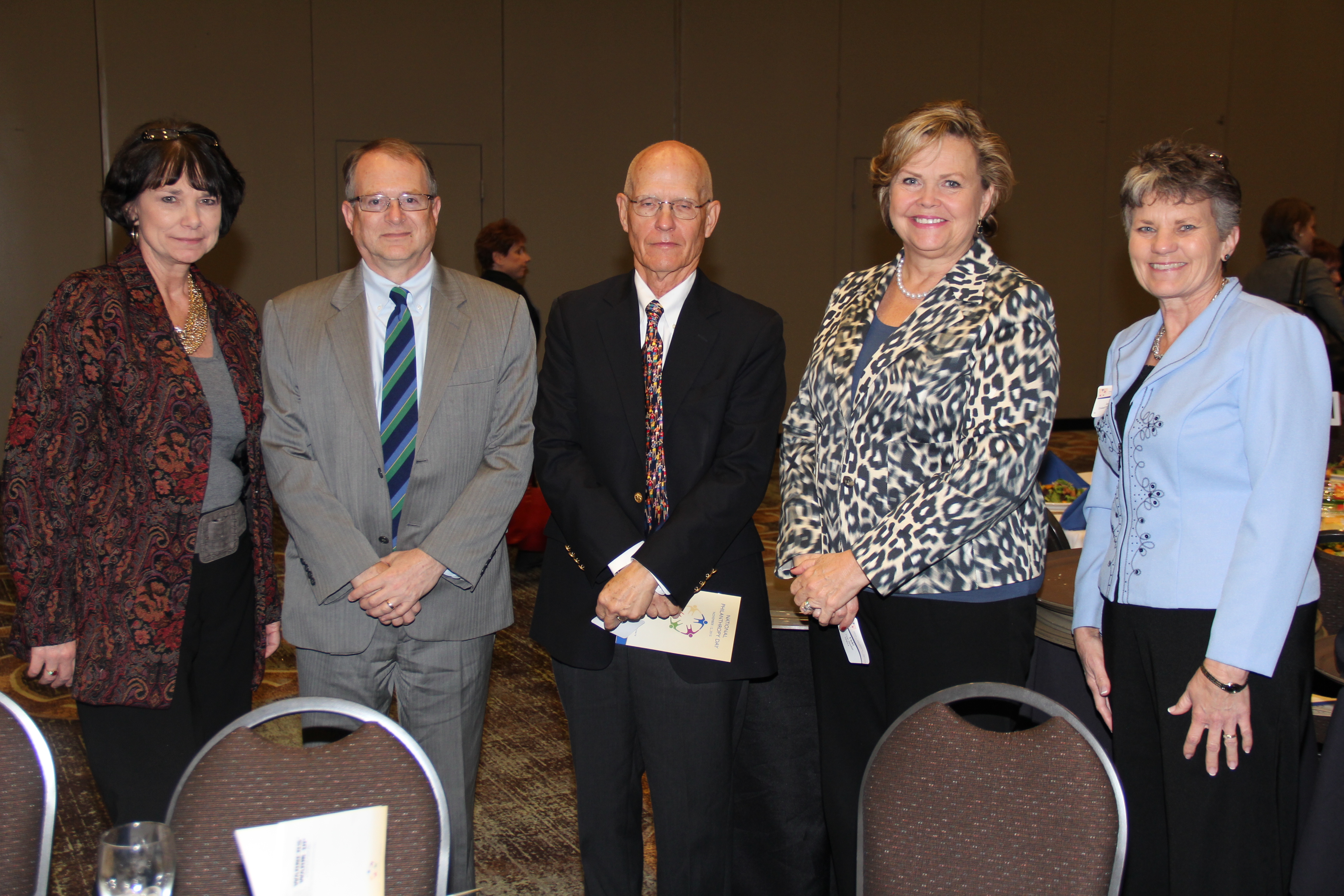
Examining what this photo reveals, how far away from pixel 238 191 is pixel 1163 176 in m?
1.92

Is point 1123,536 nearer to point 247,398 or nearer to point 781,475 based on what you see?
point 781,475

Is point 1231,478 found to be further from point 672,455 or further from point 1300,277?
point 1300,277

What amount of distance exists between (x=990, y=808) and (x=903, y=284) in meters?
1.10

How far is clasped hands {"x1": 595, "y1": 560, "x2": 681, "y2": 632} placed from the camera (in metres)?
2.07

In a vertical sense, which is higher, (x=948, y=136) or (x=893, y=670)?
(x=948, y=136)

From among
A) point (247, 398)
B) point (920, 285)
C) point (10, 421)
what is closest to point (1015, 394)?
point (920, 285)

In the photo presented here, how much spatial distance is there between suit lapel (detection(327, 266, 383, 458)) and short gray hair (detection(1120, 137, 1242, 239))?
1.55 metres

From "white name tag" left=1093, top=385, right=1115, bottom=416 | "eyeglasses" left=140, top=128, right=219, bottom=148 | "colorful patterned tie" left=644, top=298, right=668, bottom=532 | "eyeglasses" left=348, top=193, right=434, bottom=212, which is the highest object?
"eyeglasses" left=140, top=128, right=219, bottom=148

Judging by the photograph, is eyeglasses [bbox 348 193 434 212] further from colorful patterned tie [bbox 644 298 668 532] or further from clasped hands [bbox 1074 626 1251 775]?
clasped hands [bbox 1074 626 1251 775]

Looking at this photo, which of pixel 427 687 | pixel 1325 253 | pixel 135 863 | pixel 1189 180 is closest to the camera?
pixel 135 863

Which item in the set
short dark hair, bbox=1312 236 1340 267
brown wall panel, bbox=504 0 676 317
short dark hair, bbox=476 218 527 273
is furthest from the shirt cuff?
brown wall panel, bbox=504 0 676 317

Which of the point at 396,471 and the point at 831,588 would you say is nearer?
the point at 831,588

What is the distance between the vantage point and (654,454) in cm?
219

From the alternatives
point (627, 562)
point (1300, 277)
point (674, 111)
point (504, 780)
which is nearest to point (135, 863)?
point (627, 562)
